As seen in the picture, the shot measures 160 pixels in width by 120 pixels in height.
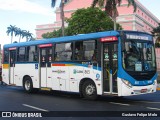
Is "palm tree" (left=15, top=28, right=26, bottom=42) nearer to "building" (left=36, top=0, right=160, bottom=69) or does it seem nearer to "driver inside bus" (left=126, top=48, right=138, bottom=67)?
"building" (left=36, top=0, right=160, bottom=69)

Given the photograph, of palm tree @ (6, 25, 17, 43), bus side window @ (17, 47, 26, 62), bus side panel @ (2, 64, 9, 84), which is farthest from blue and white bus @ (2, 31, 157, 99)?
palm tree @ (6, 25, 17, 43)

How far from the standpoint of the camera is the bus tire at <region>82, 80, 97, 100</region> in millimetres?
14700

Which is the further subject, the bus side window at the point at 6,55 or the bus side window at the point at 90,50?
the bus side window at the point at 6,55

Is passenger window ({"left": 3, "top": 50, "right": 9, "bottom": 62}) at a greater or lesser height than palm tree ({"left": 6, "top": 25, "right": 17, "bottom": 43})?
lesser

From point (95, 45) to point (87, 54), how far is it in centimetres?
65

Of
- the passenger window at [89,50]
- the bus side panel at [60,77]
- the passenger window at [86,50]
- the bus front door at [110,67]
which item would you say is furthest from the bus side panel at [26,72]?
the bus front door at [110,67]

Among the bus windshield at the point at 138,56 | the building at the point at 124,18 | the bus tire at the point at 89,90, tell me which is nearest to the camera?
the bus windshield at the point at 138,56

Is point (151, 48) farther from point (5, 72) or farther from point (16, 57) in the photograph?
point (5, 72)

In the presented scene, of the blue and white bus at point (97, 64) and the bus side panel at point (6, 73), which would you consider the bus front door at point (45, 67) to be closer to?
the blue and white bus at point (97, 64)

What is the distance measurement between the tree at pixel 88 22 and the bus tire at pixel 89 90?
32787 millimetres

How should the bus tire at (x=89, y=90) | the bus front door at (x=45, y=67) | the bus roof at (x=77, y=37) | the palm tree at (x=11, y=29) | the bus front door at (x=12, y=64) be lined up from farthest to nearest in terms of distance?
the palm tree at (x=11, y=29) → the bus front door at (x=12, y=64) → the bus front door at (x=45, y=67) → the bus tire at (x=89, y=90) → the bus roof at (x=77, y=37)

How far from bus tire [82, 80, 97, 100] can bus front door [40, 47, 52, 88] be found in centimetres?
285

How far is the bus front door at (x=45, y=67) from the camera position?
17.4m

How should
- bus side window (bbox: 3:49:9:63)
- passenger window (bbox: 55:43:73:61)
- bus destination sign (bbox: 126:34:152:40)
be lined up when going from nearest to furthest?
bus destination sign (bbox: 126:34:152:40) < passenger window (bbox: 55:43:73:61) < bus side window (bbox: 3:49:9:63)
